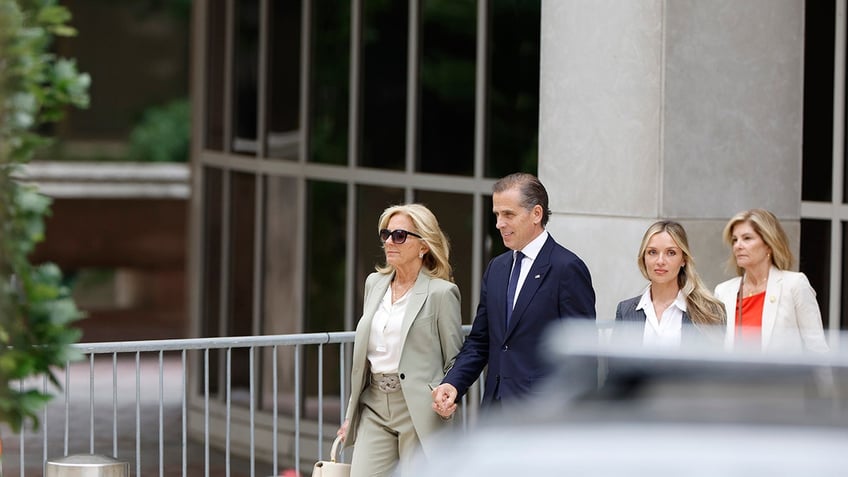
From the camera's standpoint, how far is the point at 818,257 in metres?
Result: 9.91

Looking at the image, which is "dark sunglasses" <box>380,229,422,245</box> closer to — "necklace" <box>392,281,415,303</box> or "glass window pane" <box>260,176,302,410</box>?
"necklace" <box>392,281,415,303</box>

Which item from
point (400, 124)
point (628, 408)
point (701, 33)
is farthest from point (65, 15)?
point (400, 124)

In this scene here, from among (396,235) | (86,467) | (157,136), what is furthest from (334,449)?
(157,136)

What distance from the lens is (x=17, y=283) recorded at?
4098mm

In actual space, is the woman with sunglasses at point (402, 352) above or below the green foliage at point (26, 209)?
below

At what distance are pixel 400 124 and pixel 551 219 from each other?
349 cm

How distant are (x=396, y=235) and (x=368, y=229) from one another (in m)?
Answer: 6.17

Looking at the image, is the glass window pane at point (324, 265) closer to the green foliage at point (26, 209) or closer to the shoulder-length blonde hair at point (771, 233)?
the shoulder-length blonde hair at point (771, 233)

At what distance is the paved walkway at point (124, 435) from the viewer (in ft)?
46.1

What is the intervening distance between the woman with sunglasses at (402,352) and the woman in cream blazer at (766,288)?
1.35 meters

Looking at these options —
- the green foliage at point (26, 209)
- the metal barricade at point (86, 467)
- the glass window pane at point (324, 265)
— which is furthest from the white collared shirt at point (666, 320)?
the glass window pane at point (324, 265)

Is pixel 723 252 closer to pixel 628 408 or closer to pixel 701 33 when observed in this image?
pixel 701 33

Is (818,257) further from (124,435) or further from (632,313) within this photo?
(124,435)

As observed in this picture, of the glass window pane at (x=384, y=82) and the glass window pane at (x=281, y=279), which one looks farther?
the glass window pane at (x=281, y=279)
